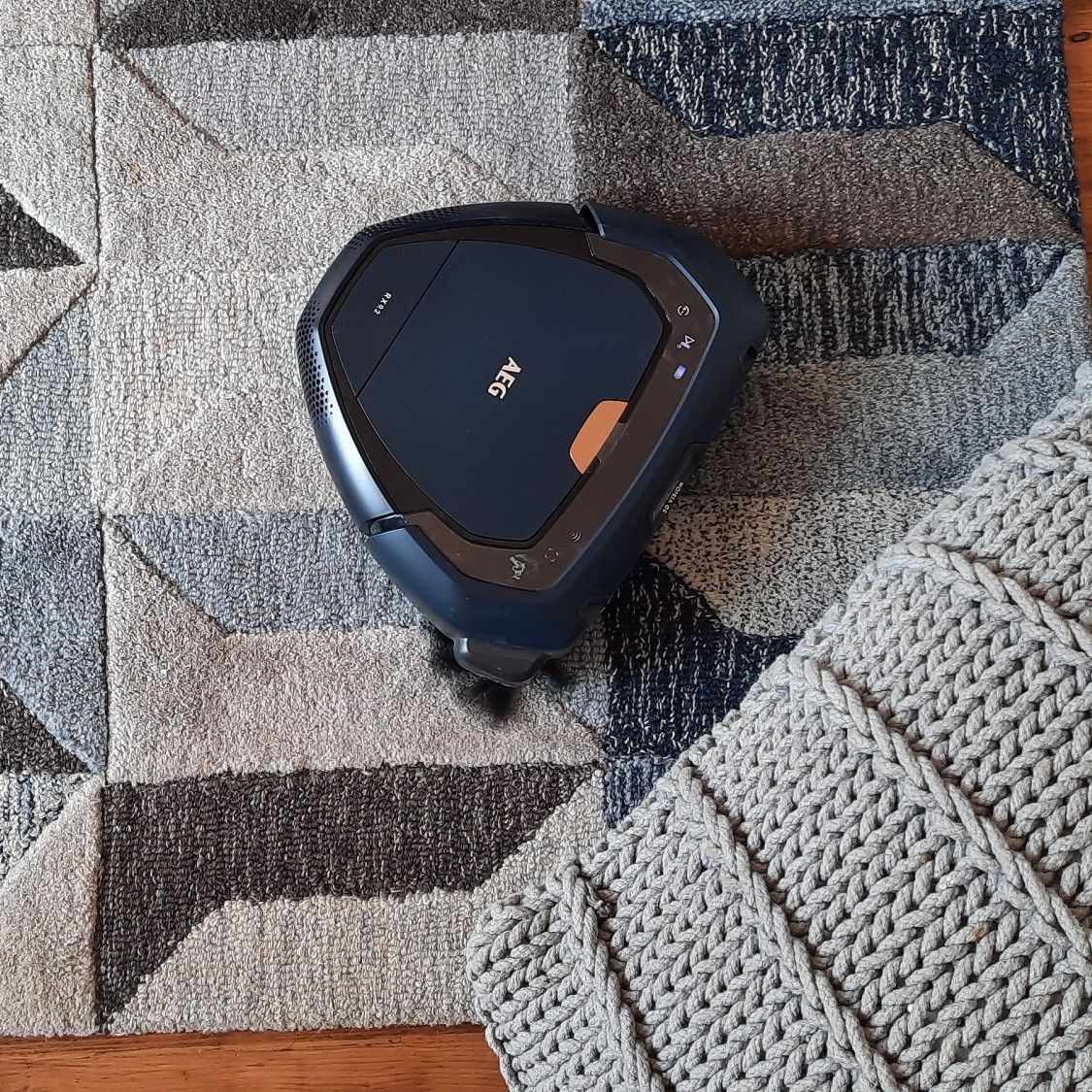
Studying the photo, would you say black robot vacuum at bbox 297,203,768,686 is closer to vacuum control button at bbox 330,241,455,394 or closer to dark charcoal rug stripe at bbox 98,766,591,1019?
vacuum control button at bbox 330,241,455,394

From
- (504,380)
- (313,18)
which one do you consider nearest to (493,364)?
(504,380)

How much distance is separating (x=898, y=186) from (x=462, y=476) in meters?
0.39

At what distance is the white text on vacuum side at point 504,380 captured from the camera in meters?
0.65

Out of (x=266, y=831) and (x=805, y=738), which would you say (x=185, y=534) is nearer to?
(x=266, y=831)

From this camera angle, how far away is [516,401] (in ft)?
2.12

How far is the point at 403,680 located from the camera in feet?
2.38

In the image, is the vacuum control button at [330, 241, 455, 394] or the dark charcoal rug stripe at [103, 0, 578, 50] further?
the dark charcoal rug stripe at [103, 0, 578, 50]

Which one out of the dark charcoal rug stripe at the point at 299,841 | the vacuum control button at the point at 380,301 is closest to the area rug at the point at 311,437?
the dark charcoal rug stripe at the point at 299,841

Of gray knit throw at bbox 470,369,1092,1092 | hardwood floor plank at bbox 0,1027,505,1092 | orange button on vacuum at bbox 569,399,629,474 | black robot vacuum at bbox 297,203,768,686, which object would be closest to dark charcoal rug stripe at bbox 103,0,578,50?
black robot vacuum at bbox 297,203,768,686

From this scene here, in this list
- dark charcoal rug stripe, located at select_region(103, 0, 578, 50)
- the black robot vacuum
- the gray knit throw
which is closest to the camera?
the gray knit throw

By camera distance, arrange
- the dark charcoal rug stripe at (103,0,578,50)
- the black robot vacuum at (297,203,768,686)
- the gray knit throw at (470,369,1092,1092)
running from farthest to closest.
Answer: the dark charcoal rug stripe at (103,0,578,50) → the black robot vacuum at (297,203,768,686) → the gray knit throw at (470,369,1092,1092)

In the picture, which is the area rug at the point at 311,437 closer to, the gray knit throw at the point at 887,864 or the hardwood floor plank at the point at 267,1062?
the hardwood floor plank at the point at 267,1062

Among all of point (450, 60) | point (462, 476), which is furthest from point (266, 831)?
point (450, 60)

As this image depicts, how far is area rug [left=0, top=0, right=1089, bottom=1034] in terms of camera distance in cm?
71
